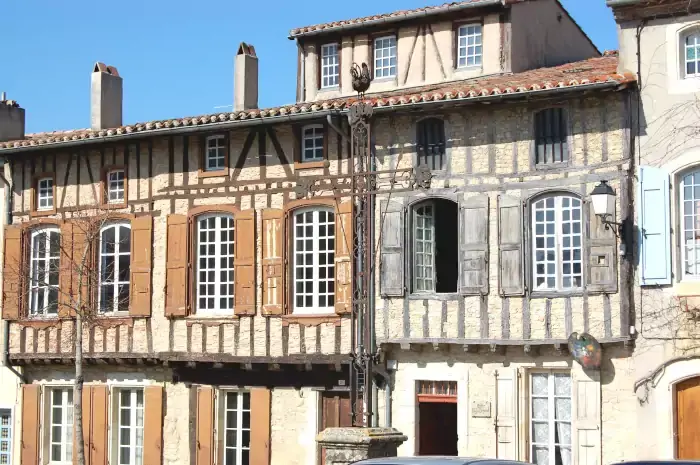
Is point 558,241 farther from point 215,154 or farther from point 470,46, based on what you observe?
point 215,154

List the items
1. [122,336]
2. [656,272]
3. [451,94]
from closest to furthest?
1. [656,272]
2. [451,94]
3. [122,336]

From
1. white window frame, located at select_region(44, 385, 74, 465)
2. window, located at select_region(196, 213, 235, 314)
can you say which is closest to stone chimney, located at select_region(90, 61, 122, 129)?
window, located at select_region(196, 213, 235, 314)

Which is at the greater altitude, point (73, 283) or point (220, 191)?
point (220, 191)

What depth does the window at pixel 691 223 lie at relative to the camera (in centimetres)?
1700

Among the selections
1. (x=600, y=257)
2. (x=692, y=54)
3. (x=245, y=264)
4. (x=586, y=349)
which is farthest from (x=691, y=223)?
(x=245, y=264)

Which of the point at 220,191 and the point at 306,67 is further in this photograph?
the point at 306,67

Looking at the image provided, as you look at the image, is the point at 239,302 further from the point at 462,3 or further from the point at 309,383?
the point at 462,3

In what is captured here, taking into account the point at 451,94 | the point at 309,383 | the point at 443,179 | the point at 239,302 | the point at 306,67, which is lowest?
the point at 309,383

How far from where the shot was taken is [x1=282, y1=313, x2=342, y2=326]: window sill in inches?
763

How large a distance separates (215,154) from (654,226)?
7.46 m

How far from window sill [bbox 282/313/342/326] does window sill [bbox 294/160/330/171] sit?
7.53ft

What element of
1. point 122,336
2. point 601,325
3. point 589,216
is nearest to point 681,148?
point 589,216

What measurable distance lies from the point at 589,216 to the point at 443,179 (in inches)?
91.0

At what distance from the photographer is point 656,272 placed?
17.0m
